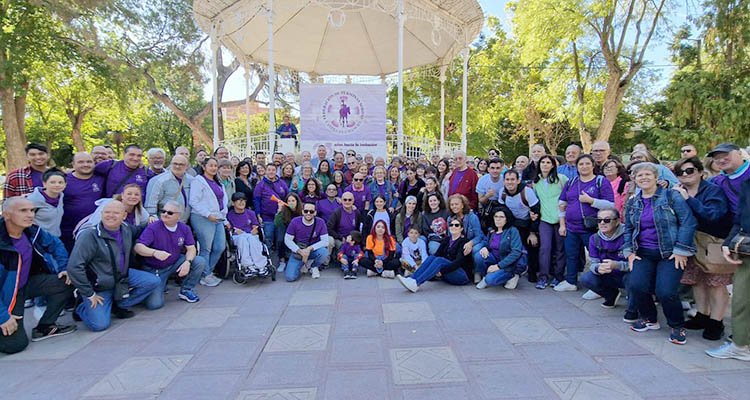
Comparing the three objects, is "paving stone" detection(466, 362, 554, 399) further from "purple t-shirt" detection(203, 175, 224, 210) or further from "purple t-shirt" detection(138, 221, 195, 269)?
"purple t-shirt" detection(203, 175, 224, 210)

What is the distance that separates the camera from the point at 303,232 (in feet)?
19.6

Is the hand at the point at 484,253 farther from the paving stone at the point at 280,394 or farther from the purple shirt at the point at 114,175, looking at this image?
the purple shirt at the point at 114,175

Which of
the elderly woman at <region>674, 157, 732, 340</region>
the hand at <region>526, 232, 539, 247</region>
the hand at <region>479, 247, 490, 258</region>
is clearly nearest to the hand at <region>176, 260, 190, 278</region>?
the hand at <region>479, 247, 490, 258</region>

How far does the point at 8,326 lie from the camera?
3.40 meters

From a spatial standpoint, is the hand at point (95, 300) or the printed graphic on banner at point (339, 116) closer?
the hand at point (95, 300)

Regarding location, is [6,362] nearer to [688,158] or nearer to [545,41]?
[688,158]

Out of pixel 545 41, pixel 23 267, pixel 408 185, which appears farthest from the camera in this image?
pixel 545 41

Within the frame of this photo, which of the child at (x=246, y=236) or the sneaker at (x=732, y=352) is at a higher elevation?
the child at (x=246, y=236)

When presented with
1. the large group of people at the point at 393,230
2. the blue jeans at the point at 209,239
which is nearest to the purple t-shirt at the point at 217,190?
the large group of people at the point at 393,230

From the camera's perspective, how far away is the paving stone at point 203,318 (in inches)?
162

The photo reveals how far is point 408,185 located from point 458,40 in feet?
23.1

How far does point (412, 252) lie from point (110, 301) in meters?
3.69

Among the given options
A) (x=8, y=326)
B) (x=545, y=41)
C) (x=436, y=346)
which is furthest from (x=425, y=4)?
(x=8, y=326)

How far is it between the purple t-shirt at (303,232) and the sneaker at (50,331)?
2815mm
